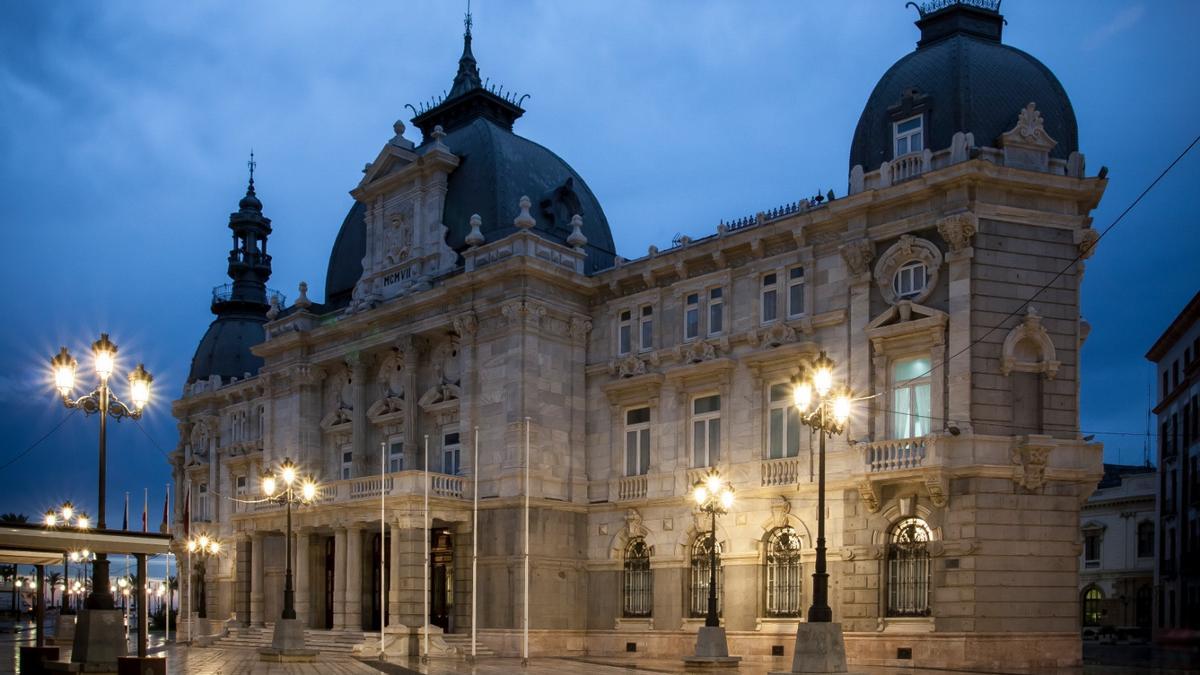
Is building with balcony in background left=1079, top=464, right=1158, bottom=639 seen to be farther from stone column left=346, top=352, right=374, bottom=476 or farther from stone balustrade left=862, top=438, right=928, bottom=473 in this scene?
stone column left=346, top=352, right=374, bottom=476

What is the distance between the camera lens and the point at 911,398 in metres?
35.9

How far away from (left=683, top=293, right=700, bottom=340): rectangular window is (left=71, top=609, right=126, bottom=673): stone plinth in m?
23.4

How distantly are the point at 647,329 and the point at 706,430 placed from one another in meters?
4.85

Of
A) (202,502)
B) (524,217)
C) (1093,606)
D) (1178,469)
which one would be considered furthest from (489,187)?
(1093,606)

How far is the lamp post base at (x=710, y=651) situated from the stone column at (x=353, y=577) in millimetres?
16830

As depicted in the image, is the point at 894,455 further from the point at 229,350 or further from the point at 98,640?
the point at 229,350

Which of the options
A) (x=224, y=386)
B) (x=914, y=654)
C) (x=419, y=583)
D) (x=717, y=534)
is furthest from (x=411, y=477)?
(x=224, y=386)

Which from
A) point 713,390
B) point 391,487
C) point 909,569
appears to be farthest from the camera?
point 391,487

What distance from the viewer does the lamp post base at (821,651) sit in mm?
23297

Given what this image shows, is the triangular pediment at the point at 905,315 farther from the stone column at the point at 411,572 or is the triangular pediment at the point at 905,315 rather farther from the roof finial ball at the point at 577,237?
the stone column at the point at 411,572

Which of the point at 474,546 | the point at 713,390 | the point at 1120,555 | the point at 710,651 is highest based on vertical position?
the point at 713,390

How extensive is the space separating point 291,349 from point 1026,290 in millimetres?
33569

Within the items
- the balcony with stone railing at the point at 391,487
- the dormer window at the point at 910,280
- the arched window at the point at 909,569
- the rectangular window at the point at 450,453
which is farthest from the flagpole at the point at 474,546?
the dormer window at the point at 910,280

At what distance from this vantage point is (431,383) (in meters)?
49.4
